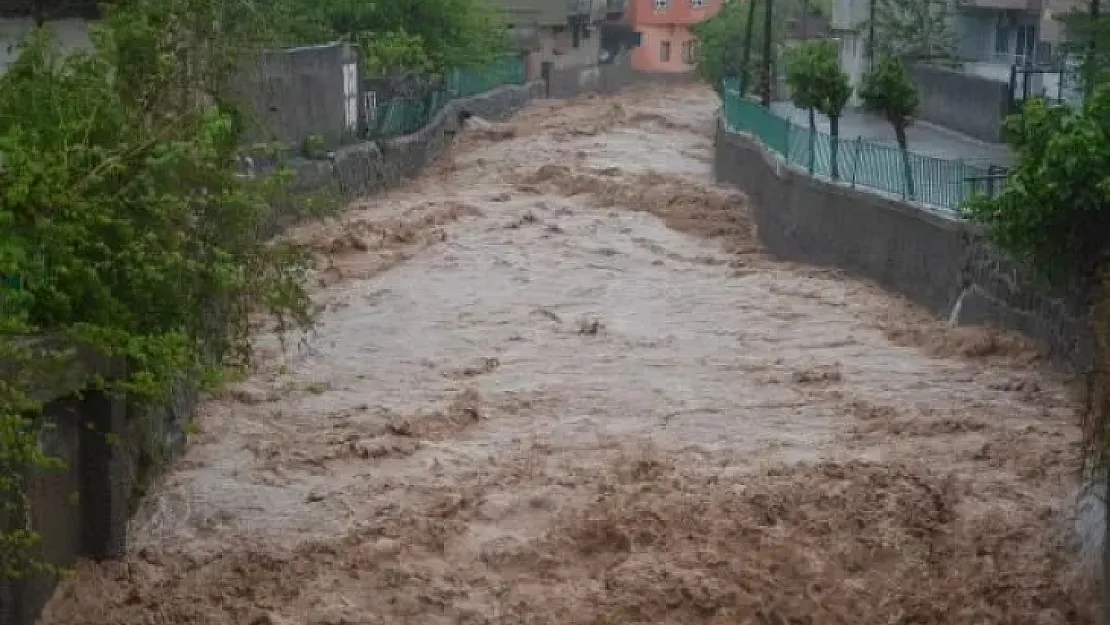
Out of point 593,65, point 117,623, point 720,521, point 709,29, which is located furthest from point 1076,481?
point 593,65

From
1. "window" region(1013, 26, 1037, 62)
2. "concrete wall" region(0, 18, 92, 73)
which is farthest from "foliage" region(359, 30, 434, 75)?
"concrete wall" region(0, 18, 92, 73)

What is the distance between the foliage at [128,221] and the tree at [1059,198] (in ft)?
20.8

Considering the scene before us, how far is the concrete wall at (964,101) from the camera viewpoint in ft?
103

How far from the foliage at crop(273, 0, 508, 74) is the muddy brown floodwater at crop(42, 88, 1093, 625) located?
11158mm

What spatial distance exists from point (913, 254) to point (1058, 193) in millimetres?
5658

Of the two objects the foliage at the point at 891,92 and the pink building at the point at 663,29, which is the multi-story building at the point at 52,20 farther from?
the pink building at the point at 663,29

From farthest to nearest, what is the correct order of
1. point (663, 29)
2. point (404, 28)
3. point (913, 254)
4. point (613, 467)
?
point (663, 29), point (404, 28), point (913, 254), point (613, 467)

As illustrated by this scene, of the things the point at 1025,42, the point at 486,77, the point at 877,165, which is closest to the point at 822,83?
the point at 877,165

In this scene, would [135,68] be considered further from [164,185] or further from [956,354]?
[956,354]

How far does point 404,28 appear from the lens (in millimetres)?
36344

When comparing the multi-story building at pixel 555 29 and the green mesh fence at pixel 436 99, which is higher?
the multi-story building at pixel 555 29

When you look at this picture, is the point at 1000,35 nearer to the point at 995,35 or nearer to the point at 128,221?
the point at 995,35

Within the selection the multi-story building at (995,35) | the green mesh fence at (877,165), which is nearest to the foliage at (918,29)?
the multi-story building at (995,35)

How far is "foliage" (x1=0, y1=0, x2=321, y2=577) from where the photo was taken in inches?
363
